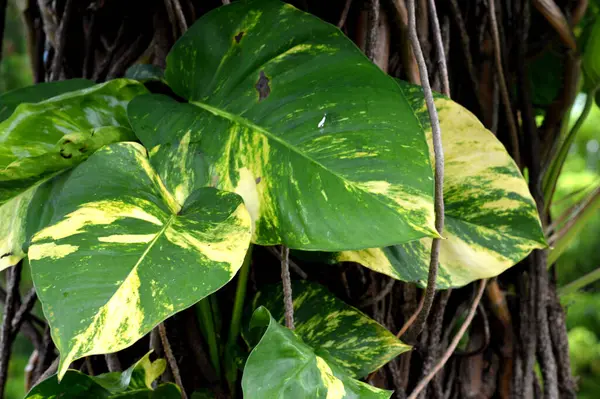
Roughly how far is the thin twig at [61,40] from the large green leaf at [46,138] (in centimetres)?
20

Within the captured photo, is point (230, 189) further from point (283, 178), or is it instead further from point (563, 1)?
point (563, 1)

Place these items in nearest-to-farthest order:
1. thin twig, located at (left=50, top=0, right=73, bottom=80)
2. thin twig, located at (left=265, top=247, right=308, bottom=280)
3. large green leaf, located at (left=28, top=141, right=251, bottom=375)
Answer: large green leaf, located at (left=28, top=141, right=251, bottom=375)
thin twig, located at (left=265, top=247, right=308, bottom=280)
thin twig, located at (left=50, top=0, right=73, bottom=80)

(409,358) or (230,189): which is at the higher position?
(230,189)

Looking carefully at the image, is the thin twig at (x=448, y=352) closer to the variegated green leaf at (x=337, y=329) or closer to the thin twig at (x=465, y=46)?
the variegated green leaf at (x=337, y=329)

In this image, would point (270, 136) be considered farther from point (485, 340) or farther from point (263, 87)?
point (485, 340)

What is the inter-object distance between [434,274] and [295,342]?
0.44 feet

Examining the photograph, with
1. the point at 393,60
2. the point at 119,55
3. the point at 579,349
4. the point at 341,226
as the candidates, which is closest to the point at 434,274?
the point at 341,226

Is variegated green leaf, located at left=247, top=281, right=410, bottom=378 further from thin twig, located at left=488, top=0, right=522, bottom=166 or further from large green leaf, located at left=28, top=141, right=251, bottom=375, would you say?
thin twig, located at left=488, top=0, right=522, bottom=166

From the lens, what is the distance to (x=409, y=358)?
1.81ft

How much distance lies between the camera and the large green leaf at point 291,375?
1.08ft

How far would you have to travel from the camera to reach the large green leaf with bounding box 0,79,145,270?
0.43 meters

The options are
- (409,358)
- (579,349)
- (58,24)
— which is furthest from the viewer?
(579,349)

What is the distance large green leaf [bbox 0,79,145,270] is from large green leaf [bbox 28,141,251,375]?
7cm

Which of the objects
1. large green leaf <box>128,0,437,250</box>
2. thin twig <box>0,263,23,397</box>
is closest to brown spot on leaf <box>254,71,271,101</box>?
large green leaf <box>128,0,437,250</box>
